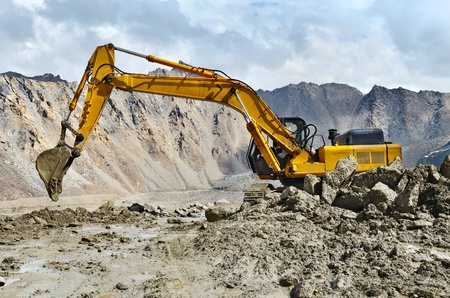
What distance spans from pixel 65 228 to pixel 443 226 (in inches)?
307

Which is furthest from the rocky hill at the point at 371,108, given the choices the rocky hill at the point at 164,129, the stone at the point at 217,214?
the stone at the point at 217,214

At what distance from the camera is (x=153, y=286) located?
5562mm

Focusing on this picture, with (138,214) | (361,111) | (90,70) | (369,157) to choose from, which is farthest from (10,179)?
(361,111)

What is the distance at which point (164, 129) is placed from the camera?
2354 inches

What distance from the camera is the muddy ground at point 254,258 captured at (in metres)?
5.36

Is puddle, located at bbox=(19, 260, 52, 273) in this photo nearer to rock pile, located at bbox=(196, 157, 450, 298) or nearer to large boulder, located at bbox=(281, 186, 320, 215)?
rock pile, located at bbox=(196, 157, 450, 298)

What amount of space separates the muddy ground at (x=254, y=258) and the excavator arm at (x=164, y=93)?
1662 mm

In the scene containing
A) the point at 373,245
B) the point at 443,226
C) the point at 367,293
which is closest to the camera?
the point at 367,293

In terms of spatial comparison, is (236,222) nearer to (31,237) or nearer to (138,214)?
(31,237)

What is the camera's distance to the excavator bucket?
9.20 meters

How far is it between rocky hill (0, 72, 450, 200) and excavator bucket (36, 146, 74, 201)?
2225 cm

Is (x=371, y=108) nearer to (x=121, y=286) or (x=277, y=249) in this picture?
(x=277, y=249)

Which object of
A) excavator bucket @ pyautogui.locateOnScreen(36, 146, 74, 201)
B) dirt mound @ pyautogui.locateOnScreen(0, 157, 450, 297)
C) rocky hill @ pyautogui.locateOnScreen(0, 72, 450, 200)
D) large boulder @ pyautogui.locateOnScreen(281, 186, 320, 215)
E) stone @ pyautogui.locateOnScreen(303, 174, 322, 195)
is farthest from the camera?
rocky hill @ pyautogui.locateOnScreen(0, 72, 450, 200)

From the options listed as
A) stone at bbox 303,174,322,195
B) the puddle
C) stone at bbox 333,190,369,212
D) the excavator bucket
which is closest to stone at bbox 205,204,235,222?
stone at bbox 303,174,322,195
